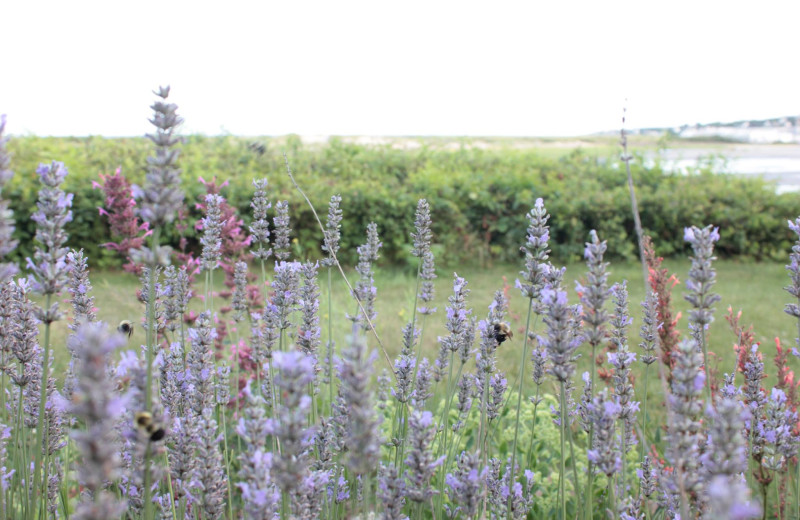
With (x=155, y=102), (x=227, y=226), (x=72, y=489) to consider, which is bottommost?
(x=72, y=489)

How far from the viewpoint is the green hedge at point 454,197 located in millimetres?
8930

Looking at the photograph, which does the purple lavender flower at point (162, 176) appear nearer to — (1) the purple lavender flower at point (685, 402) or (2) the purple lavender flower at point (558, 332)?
(2) the purple lavender flower at point (558, 332)

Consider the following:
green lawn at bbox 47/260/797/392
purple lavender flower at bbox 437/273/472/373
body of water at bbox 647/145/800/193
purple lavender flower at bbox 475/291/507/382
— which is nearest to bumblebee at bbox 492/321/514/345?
purple lavender flower at bbox 475/291/507/382

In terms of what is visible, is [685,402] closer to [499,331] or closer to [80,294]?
[499,331]

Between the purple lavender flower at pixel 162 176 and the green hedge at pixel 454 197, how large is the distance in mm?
7228

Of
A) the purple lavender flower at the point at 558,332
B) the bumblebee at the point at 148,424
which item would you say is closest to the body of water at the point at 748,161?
the purple lavender flower at the point at 558,332

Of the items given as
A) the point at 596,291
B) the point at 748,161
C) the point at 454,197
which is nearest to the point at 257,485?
the point at 596,291

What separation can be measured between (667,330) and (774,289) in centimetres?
652

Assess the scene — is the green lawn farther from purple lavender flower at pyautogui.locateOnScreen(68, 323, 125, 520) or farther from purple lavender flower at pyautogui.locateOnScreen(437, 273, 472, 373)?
purple lavender flower at pyautogui.locateOnScreen(68, 323, 125, 520)

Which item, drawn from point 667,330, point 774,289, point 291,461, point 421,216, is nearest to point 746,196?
point 774,289

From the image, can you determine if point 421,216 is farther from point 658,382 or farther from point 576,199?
point 576,199

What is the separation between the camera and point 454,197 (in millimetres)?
9523

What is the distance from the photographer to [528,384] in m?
5.32

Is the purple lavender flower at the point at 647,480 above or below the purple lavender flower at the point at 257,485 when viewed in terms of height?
below
